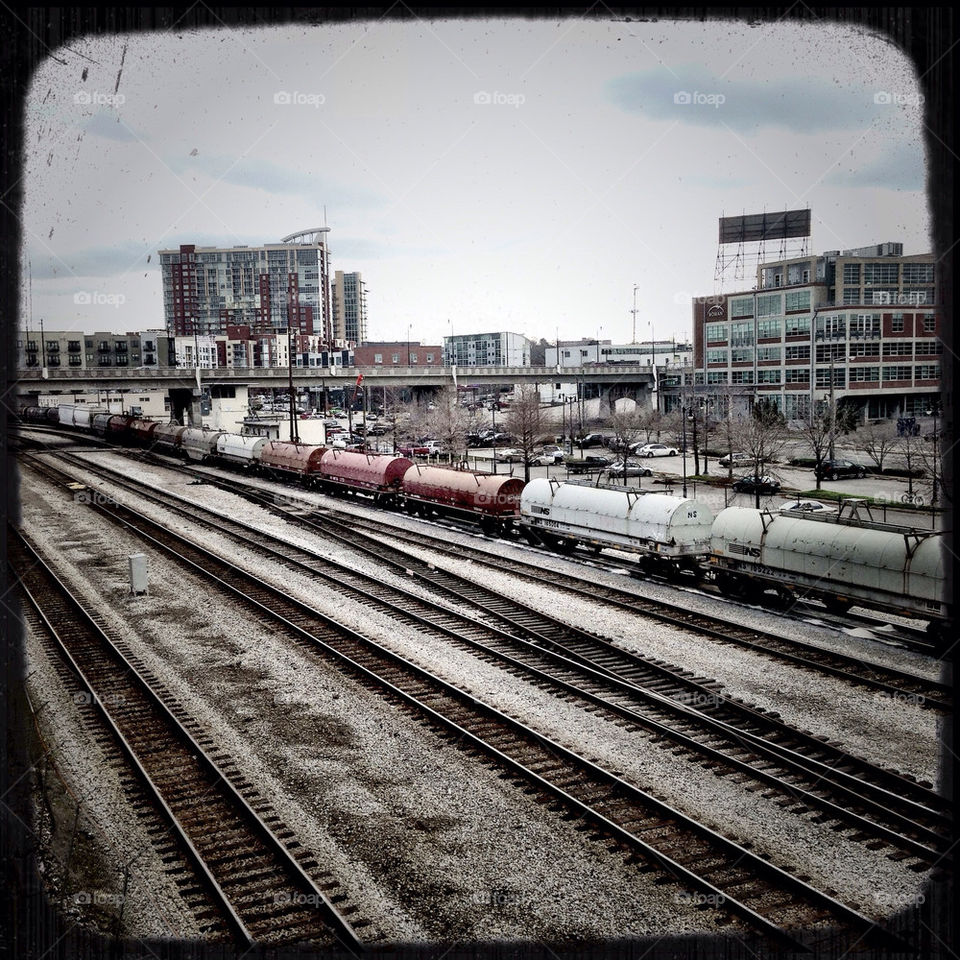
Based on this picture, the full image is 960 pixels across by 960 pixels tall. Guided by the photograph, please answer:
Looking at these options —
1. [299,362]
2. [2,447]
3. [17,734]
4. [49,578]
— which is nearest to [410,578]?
[49,578]

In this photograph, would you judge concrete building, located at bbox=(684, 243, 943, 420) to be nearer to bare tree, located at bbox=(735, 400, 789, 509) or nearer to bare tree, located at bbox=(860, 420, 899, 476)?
bare tree, located at bbox=(735, 400, 789, 509)

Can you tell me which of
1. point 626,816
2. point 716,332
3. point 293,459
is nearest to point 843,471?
point 716,332

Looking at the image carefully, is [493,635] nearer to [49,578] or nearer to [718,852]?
[718,852]

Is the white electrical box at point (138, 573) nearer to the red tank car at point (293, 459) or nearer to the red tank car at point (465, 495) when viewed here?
the red tank car at point (465, 495)

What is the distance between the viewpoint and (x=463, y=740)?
40.2 feet

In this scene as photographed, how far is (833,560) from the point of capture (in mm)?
18625

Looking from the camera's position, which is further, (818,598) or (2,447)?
(818,598)

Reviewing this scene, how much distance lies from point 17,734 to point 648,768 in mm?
8302

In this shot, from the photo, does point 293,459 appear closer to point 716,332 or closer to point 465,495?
point 465,495

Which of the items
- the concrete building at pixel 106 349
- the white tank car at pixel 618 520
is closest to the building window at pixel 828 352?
the white tank car at pixel 618 520

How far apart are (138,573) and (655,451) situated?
4319 cm

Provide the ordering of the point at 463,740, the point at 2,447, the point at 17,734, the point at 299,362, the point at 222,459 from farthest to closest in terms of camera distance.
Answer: the point at 299,362 < the point at 222,459 < the point at 463,740 < the point at 17,734 < the point at 2,447

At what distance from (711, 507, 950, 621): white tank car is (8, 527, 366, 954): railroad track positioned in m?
12.8

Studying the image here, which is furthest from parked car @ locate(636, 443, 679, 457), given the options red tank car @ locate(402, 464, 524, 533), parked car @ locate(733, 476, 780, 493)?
red tank car @ locate(402, 464, 524, 533)
